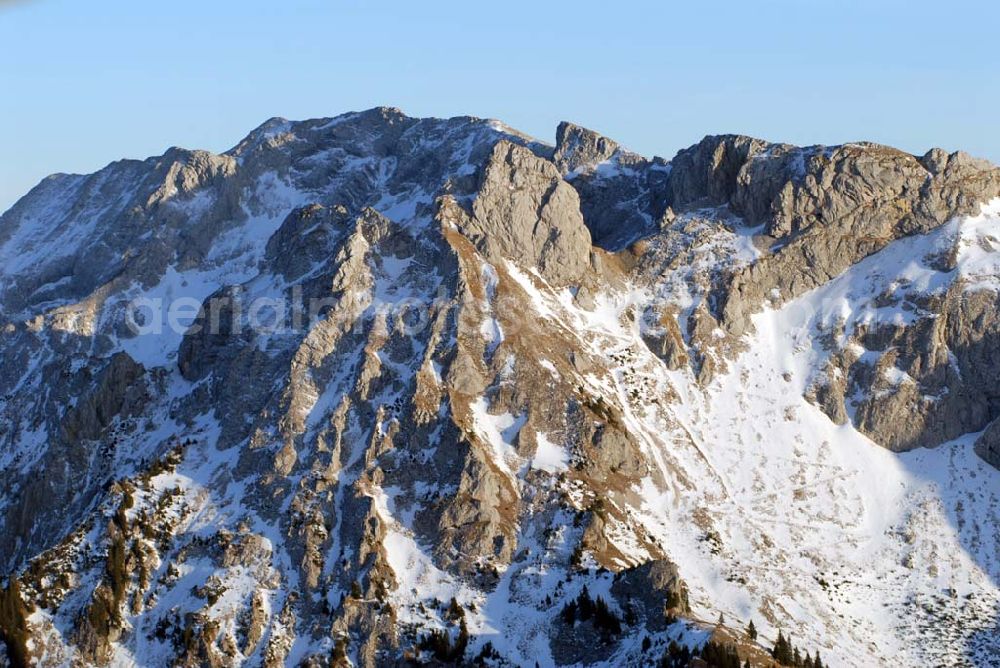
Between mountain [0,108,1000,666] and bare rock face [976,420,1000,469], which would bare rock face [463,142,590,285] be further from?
bare rock face [976,420,1000,469]

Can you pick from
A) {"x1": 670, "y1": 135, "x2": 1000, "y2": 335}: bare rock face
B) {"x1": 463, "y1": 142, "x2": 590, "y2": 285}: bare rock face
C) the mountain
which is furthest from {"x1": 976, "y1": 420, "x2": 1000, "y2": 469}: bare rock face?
{"x1": 463, "y1": 142, "x2": 590, "y2": 285}: bare rock face

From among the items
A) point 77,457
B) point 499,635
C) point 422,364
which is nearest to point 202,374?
point 77,457

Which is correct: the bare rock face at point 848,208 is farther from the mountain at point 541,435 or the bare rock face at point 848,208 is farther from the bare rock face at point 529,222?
the bare rock face at point 529,222

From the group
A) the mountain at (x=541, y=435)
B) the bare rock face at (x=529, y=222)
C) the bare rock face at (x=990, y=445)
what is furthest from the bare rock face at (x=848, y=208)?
the bare rock face at (x=990, y=445)

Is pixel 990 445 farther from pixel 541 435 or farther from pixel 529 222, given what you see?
pixel 529 222

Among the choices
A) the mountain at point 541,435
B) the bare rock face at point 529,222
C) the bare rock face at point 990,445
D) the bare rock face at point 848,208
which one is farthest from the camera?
the bare rock face at point 848,208

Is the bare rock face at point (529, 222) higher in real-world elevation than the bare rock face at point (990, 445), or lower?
higher

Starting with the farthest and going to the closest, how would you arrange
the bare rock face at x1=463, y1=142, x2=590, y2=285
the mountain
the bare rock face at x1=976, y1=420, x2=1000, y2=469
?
the bare rock face at x1=463, y1=142, x2=590, y2=285, the bare rock face at x1=976, y1=420, x2=1000, y2=469, the mountain

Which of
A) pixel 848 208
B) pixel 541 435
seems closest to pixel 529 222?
pixel 541 435
